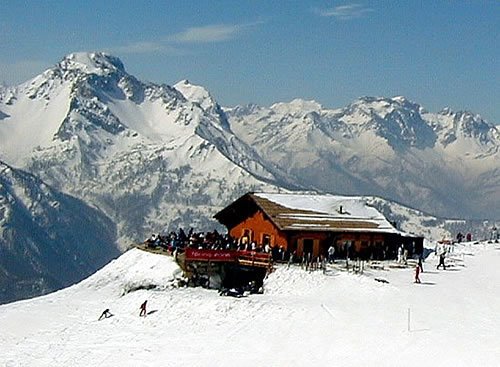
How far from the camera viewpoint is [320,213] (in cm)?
7481

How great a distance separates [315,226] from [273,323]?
70.6 feet

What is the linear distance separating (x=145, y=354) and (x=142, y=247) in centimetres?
2882

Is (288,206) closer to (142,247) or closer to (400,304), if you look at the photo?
(142,247)

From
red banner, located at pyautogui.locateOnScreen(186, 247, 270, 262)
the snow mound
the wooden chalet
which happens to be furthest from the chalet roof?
the snow mound

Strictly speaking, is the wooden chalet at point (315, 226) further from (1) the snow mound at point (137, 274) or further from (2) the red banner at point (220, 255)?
(1) the snow mound at point (137, 274)

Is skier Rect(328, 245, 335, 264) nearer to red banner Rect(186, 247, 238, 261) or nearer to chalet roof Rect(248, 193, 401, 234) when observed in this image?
chalet roof Rect(248, 193, 401, 234)

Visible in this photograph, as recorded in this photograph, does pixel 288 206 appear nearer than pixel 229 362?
No

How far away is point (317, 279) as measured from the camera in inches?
2398

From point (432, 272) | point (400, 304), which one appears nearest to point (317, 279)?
point (400, 304)

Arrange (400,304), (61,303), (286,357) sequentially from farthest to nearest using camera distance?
1. (61,303)
2. (400,304)
3. (286,357)

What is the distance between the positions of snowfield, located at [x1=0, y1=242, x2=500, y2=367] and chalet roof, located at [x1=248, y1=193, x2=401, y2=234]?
6.71 meters

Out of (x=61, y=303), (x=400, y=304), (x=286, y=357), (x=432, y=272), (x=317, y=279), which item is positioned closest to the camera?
(x=286, y=357)

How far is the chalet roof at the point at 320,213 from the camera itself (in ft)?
235

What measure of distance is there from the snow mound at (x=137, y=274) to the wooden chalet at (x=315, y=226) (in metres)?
9.23
